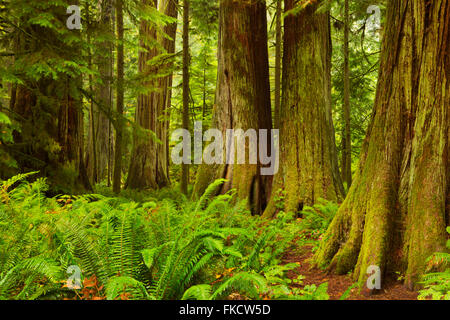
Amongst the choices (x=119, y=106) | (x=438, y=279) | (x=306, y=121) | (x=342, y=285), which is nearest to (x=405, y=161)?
(x=438, y=279)

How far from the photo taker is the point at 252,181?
7383 millimetres

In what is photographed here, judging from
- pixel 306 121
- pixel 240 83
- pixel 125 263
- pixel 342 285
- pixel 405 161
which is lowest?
pixel 342 285

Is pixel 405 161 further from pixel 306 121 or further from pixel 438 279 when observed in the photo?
pixel 306 121

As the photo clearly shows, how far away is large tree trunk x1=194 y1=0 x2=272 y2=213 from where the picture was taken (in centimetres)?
757

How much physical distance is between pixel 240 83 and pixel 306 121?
176 cm

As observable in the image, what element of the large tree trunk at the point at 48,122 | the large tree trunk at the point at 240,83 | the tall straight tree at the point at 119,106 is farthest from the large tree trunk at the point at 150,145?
the large tree trunk at the point at 240,83

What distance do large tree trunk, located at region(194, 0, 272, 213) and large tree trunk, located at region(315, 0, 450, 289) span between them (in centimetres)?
353

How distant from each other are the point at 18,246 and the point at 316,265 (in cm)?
320

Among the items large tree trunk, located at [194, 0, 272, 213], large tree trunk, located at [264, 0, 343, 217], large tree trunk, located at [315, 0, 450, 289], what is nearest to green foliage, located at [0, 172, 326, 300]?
large tree trunk, located at [315, 0, 450, 289]

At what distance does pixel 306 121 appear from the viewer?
681 centimetres

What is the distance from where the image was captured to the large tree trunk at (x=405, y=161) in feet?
11.5

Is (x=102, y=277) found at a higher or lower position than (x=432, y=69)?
lower
